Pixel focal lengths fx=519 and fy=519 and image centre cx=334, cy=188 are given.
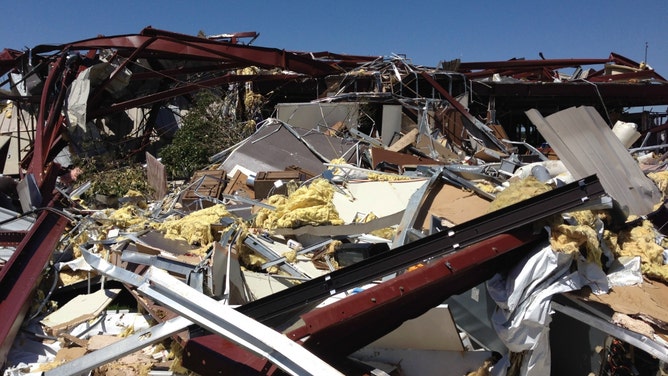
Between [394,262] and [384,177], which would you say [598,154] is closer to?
[394,262]

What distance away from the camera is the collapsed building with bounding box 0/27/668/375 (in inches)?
97.7

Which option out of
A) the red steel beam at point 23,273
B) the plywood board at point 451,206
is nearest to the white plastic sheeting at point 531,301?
the plywood board at point 451,206

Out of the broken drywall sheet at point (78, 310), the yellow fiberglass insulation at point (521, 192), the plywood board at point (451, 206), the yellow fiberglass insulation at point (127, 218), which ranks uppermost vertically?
the yellow fiberglass insulation at point (521, 192)

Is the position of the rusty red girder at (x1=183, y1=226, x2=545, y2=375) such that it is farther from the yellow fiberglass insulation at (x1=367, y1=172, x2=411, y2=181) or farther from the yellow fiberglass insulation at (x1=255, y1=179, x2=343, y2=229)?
the yellow fiberglass insulation at (x1=367, y1=172, x2=411, y2=181)

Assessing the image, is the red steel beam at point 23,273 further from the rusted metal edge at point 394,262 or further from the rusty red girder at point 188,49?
the rusty red girder at point 188,49

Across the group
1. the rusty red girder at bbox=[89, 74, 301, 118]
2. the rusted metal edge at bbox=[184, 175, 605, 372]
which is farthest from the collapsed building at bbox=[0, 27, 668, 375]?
the rusty red girder at bbox=[89, 74, 301, 118]

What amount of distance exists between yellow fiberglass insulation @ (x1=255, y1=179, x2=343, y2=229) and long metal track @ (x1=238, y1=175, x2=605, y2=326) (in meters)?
2.22

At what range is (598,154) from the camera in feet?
9.61

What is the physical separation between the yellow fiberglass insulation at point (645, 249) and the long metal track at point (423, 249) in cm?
108

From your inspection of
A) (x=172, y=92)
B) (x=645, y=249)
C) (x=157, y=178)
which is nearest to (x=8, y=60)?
(x=172, y=92)

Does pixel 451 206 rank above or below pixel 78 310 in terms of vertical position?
above

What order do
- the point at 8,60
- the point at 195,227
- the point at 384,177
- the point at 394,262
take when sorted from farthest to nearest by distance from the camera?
the point at 8,60, the point at 384,177, the point at 195,227, the point at 394,262

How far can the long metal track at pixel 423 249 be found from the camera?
2.46 metres

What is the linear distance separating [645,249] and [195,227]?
11.6ft
